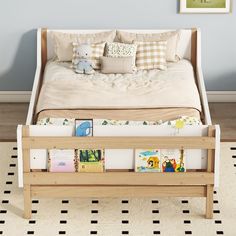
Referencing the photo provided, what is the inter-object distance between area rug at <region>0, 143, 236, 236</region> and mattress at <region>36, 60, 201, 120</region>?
1.90 ft

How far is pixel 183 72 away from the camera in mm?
6234

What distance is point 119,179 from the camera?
5098 millimetres

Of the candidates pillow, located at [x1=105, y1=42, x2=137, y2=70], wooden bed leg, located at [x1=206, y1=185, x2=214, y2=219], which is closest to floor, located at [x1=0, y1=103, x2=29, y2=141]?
pillow, located at [x1=105, y1=42, x2=137, y2=70]

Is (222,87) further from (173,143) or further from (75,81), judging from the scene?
(173,143)

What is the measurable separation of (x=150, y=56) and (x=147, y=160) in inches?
57.8

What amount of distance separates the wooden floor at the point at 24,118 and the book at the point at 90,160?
126 cm

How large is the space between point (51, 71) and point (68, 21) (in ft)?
1.84

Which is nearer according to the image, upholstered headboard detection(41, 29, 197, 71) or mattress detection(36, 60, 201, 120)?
mattress detection(36, 60, 201, 120)

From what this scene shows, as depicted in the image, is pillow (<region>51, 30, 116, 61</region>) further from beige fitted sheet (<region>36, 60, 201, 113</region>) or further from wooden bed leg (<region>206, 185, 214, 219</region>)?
wooden bed leg (<region>206, 185, 214, 219</region>)

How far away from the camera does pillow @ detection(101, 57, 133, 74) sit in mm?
6238

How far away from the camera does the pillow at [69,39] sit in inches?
254

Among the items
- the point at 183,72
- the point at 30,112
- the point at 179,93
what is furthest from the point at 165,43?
the point at 30,112

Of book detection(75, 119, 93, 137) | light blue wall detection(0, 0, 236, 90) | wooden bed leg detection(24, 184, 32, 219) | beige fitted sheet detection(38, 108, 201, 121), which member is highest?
light blue wall detection(0, 0, 236, 90)

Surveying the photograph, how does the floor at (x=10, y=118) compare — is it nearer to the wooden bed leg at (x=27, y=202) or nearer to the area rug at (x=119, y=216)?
the area rug at (x=119, y=216)
